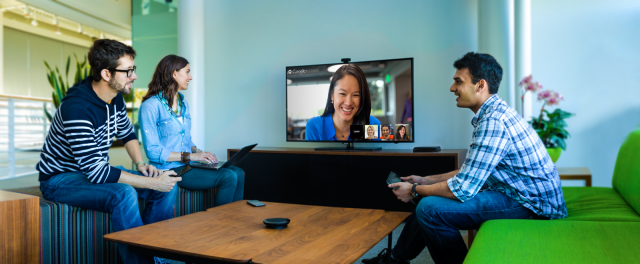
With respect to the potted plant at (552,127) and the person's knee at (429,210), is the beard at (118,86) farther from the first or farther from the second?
the potted plant at (552,127)

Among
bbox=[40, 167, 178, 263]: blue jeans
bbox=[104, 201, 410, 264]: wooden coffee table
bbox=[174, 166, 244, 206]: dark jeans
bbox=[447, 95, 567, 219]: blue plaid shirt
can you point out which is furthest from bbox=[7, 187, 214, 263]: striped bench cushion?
bbox=[447, 95, 567, 219]: blue plaid shirt

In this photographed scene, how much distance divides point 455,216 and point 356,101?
1.92 meters

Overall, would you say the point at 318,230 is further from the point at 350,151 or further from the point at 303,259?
the point at 350,151

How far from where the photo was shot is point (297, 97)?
3.69 m

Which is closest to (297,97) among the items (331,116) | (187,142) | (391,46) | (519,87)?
(331,116)

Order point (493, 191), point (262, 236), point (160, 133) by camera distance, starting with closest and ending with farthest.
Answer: point (262, 236) → point (493, 191) → point (160, 133)

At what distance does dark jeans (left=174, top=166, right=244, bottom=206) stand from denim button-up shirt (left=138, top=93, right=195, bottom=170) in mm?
109

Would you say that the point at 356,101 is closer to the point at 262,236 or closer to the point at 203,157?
the point at 203,157

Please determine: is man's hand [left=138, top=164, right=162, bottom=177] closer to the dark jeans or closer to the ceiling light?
the dark jeans

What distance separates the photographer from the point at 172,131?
2420 mm

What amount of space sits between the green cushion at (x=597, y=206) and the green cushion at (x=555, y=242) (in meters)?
0.15

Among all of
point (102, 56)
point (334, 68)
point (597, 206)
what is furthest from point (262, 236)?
point (334, 68)

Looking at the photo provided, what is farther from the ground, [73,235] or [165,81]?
[165,81]

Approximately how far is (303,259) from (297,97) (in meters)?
2.58
